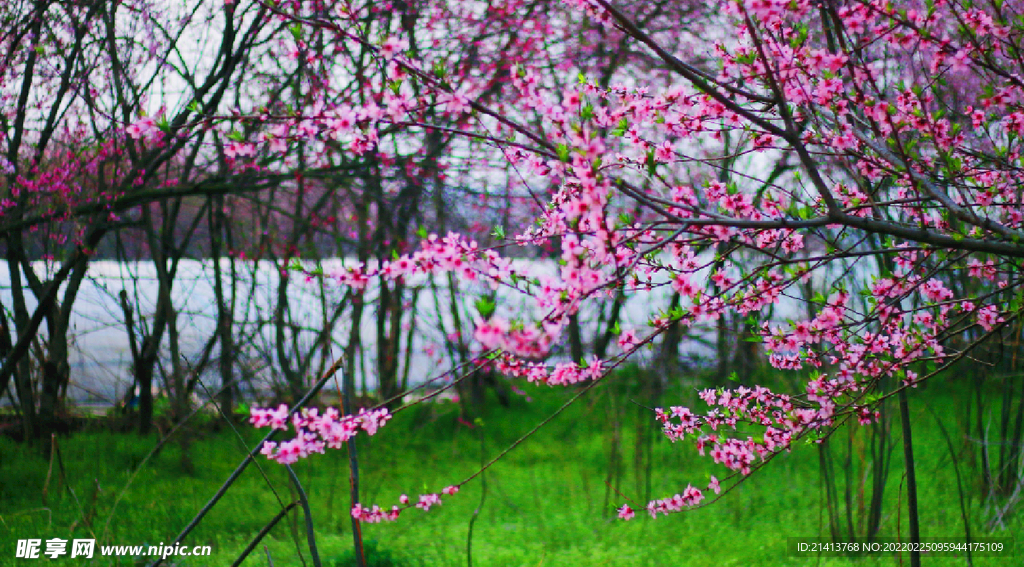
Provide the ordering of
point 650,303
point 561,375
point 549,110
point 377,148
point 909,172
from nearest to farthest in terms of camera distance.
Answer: point 909,172 < point 549,110 < point 561,375 < point 377,148 < point 650,303

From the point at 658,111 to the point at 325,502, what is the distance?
326 cm

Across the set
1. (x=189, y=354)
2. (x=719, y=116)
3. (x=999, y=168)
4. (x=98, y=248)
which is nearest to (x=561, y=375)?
(x=719, y=116)

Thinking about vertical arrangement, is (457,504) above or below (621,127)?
below

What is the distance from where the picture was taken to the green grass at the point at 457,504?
340cm

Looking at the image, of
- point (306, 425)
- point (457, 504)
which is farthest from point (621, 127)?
point (457, 504)

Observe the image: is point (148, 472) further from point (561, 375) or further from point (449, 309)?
point (561, 375)

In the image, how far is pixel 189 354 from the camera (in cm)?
529

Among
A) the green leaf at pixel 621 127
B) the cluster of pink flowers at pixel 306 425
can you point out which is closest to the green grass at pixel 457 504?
the cluster of pink flowers at pixel 306 425

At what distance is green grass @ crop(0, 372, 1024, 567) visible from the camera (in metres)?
3.40

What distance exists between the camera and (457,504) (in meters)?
4.48

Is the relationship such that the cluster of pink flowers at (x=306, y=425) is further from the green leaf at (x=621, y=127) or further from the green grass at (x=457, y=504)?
the green grass at (x=457, y=504)

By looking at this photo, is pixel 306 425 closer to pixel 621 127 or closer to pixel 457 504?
pixel 621 127

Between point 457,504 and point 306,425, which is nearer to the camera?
point 306,425

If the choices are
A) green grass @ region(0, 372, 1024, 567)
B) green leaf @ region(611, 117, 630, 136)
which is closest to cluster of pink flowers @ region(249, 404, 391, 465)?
green leaf @ region(611, 117, 630, 136)
